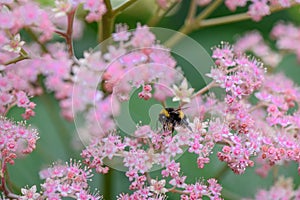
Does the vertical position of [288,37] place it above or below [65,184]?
above

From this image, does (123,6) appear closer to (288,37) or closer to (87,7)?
(87,7)

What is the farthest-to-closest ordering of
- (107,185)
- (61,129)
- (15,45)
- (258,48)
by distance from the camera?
(258,48)
(61,129)
(107,185)
(15,45)

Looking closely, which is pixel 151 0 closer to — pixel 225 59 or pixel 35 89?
pixel 35 89

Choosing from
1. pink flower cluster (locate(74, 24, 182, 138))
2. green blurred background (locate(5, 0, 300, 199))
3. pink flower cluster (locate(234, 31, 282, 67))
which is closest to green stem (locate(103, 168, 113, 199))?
green blurred background (locate(5, 0, 300, 199))

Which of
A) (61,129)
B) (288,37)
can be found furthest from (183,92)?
(288,37)

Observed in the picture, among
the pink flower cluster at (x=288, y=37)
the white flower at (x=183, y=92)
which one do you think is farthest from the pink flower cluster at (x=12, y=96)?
the pink flower cluster at (x=288, y=37)

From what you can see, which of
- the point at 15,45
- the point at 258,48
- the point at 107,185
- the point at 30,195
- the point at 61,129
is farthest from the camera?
the point at 258,48

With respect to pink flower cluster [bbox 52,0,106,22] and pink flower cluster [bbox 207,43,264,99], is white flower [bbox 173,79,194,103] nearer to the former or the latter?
pink flower cluster [bbox 207,43,264,99]

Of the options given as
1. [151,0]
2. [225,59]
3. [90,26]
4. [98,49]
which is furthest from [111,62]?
[90,26]
